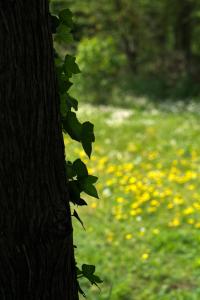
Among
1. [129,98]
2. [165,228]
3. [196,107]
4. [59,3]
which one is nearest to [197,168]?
[165,228]

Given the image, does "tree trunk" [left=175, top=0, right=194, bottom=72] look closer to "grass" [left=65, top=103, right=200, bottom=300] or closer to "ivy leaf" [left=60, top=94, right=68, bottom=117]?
"grass" [left=65, top=103, right=200, bottom=300]

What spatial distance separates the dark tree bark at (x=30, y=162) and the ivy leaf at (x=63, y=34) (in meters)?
0.29

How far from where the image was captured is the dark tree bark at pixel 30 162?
1.45 m

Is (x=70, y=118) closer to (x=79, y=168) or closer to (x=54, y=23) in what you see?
(x=79, y=168)

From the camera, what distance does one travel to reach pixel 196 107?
13.1 metres

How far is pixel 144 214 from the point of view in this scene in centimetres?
617

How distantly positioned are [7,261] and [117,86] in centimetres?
1551

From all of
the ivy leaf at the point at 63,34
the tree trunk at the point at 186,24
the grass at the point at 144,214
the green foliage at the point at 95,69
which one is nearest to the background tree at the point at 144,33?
the tree trunk at the point at 186,24

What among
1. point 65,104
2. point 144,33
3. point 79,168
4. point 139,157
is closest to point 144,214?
point 139,157

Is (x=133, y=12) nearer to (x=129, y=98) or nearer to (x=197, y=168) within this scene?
(x=129, y=98)

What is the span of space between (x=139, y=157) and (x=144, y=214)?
227cm

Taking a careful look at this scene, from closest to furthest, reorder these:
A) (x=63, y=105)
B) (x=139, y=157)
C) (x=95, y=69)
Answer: (x=63, y=105) < (x=139, y=157) < (x=95, y=69)

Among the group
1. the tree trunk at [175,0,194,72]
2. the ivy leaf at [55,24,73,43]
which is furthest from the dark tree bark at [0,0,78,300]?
the tree trunk at [175,0,194,72]

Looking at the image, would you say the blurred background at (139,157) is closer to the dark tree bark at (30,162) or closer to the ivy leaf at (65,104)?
the ivy leaf at (65,104)
